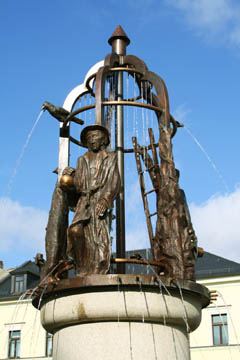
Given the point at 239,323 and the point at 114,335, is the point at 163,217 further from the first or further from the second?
the point at 239,323

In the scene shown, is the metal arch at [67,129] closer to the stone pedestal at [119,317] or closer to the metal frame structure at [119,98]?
the metal frame structure at [119,98]

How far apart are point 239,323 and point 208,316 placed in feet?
6.20

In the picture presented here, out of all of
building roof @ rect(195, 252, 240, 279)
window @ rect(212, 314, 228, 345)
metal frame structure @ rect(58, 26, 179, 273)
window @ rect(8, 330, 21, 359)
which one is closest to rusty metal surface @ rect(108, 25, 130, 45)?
metal frame structure @ rect(58, 26, 179, 273)

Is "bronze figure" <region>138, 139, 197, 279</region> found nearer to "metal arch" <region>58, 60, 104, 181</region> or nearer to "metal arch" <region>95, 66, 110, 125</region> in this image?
"metal arch" <region>95, 66, 110, 125</region>

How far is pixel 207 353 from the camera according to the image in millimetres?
30172

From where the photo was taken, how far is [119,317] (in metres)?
6.64

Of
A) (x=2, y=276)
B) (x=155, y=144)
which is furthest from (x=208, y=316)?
(x=155, y=144)

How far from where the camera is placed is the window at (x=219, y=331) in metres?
30.2

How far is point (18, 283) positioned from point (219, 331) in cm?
1270

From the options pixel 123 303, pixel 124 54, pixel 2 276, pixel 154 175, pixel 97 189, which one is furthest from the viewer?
pixel 2 276

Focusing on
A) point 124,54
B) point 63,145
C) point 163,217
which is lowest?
point 163,217

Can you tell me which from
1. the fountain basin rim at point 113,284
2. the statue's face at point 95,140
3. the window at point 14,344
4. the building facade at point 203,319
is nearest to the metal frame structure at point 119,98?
the statue's face at point 95,140

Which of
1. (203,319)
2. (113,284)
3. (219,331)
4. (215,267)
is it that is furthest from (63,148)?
(215,267)

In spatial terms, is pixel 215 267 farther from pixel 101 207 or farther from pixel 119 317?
pixel 119 317
